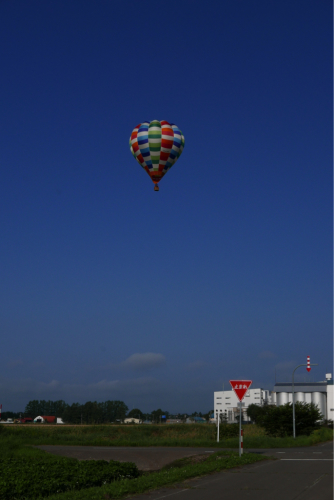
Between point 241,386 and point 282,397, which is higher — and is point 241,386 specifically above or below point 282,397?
above

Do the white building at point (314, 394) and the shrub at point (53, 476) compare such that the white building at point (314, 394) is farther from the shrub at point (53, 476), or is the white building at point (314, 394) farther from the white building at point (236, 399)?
the shrub at point (53, 476)

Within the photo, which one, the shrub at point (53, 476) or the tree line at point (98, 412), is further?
the tree line at point (98, 412)

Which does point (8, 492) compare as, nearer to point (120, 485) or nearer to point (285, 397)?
point (120, 485)

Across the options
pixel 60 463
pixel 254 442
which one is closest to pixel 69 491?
pixel 60 463

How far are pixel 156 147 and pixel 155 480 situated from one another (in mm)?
20310

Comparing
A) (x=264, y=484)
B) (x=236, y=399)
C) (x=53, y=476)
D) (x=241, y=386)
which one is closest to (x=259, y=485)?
(x=264, y=484)

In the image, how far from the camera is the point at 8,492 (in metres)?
11.9

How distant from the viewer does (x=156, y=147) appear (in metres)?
30.2

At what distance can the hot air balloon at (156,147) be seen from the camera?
30.3 m

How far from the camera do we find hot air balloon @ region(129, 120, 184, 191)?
3030cm

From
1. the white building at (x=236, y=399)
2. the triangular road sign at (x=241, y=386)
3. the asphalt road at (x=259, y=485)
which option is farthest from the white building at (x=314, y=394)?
the asphalt road at (x=259, y=485)

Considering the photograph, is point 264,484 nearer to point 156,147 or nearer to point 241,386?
point 241,386

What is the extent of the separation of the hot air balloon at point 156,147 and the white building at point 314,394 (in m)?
87.8

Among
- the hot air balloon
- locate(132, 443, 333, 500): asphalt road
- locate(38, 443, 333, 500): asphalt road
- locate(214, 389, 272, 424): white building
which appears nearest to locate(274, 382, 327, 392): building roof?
locate(214, 389, 272, 424): white building
